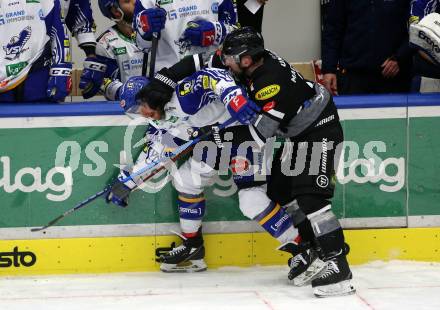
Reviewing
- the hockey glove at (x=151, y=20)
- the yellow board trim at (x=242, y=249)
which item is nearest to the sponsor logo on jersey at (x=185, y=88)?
the hockey glove at (x=151, y=20)

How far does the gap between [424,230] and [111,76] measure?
6.35 feet

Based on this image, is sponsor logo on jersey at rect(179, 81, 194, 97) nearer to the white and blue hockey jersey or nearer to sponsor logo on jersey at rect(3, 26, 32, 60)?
the white and blue hockey jersey

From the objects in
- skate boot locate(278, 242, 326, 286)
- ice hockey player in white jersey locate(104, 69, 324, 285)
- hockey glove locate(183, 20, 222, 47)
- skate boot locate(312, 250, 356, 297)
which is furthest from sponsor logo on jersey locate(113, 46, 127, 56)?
skate boot locate(312, 250, 356, 297)

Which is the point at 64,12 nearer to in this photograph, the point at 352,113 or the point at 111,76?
the point at 111,76

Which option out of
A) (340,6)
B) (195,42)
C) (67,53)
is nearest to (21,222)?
(67,53)

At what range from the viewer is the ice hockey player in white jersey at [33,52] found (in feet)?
16.5

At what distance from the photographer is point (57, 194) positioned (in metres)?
5.02

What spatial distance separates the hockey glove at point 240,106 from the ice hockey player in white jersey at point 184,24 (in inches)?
26.9

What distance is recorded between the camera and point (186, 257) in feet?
16.4

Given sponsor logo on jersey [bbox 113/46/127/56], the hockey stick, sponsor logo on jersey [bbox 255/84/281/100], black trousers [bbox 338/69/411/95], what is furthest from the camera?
sponsor logo on jersey [bbox 113/46/127/56]

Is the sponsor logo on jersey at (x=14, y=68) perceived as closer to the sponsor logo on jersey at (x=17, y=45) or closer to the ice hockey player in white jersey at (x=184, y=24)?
the sponsor logo on jersey at (x=17, y=45)

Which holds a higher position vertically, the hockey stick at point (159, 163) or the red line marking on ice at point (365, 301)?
the hockey stick at point (159, 163)

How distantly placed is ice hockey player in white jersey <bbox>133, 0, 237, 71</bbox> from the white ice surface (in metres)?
1.16

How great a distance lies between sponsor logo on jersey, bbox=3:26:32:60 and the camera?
5.03m
